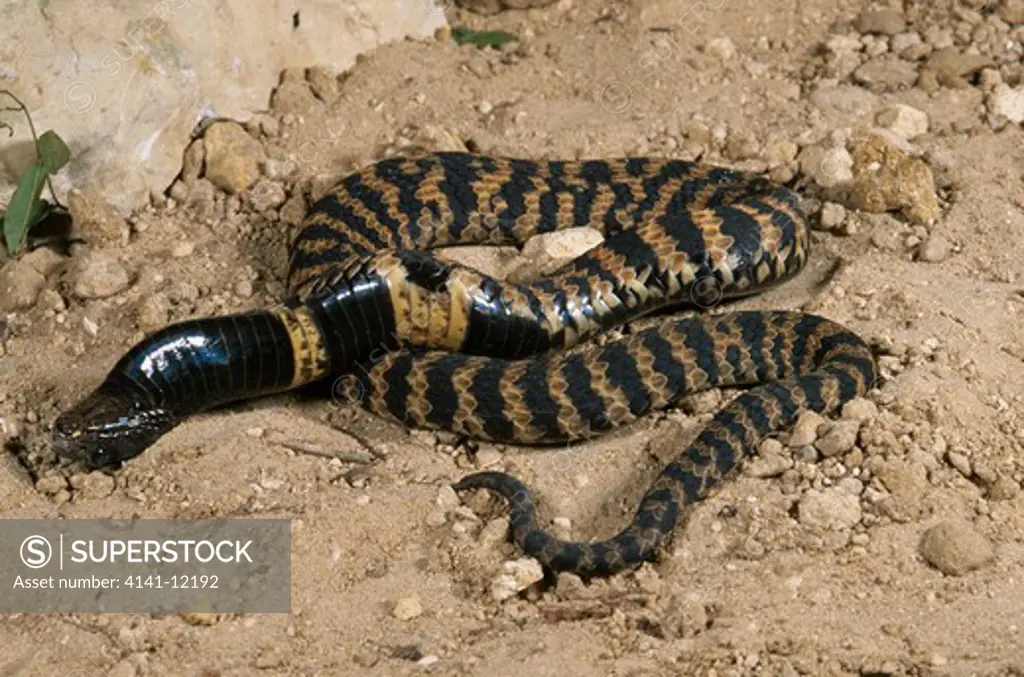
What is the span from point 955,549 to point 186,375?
3136mm

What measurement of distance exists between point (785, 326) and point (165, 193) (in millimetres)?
3237

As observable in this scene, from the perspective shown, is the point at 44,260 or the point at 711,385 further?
the point at 44,260

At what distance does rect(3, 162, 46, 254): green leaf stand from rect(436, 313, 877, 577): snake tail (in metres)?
2.50

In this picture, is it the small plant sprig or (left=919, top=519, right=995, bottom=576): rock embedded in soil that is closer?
(left=919, top=519, right=995, bottom=576): rock embedded in soil

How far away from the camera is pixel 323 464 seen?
6.57 meters

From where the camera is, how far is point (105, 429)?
6.54 metres

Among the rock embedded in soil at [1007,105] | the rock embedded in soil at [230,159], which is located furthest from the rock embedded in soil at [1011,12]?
the rock embedded in soil at [230,159]

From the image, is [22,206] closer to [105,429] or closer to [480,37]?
[105,429]

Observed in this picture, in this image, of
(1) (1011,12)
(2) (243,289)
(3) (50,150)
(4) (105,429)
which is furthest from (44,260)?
(1) (1011,12)

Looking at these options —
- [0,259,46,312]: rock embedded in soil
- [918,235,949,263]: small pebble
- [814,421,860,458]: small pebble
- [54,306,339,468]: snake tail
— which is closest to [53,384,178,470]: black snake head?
[54,306,339,468]: snake tail

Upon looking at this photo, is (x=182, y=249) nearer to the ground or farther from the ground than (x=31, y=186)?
nearer to the ground

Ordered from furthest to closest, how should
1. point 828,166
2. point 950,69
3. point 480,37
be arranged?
point 480,37
point 950,69
point 828,166

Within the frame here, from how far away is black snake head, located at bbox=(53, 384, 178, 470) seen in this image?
6527 mm

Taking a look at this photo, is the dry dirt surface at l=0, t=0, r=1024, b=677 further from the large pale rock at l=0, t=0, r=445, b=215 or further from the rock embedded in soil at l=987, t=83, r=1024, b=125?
the large pale rock at l=0, t=0, r=445, b=215
